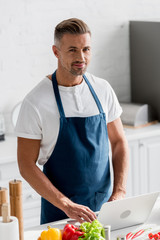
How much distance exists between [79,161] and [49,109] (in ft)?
0.98

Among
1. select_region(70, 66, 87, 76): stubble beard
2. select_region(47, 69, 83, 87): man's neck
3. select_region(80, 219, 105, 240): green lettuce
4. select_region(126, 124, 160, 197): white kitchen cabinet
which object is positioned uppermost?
select_region(70, 66, 87, 76): stubble beard

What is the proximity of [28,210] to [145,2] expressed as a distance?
2.03 m

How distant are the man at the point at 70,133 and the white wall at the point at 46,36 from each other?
4.38 ft

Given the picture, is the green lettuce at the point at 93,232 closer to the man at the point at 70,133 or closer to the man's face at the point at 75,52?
the man at the point at 70,133

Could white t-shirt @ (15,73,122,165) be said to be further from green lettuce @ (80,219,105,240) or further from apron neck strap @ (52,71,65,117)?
green lettuce @ (80,219,105,240)

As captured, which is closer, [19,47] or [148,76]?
[19,47]

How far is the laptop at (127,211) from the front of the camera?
6.95 feet

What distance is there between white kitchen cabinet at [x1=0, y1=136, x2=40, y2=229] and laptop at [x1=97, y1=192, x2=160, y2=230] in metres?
1.36

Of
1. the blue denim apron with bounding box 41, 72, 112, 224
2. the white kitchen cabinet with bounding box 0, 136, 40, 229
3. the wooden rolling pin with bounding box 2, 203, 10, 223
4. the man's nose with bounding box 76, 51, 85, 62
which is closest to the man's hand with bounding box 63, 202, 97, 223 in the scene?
the blue denim apron with bounding box 41, 72, 112, 224

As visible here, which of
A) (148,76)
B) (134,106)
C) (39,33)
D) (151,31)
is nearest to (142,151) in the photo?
(134,106)

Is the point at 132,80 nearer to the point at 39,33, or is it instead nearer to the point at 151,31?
the point at 151,31

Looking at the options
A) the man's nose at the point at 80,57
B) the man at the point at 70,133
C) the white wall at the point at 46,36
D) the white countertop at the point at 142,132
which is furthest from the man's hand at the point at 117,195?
the white wall at the point at 46,36

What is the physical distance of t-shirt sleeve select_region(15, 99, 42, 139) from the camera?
2391 millimetres

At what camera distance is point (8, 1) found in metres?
3.71
